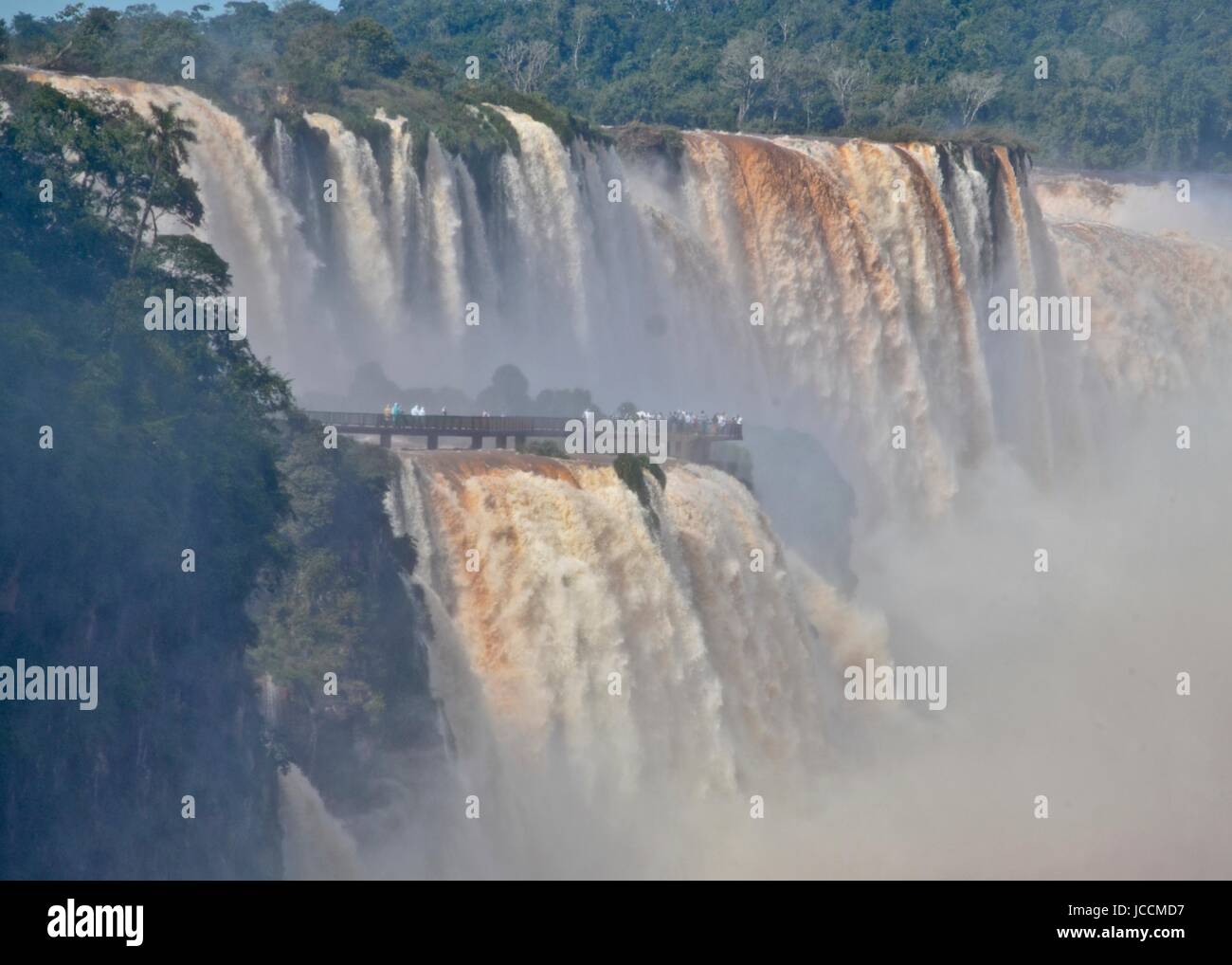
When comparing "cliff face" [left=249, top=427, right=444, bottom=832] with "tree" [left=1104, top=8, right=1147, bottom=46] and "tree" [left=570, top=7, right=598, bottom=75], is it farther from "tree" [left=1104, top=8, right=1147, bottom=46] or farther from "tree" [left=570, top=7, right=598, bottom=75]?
"tree" [left=1104, top=8, right=1147, bottom=46]

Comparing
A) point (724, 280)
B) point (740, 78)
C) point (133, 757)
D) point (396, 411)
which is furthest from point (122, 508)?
point (740, 78)

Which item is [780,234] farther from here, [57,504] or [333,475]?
[57,504]

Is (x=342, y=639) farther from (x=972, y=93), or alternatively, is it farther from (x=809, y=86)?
(x=972, y=93)

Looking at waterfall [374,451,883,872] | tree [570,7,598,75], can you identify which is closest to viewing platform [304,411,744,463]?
waterfall [374,451,883,872]

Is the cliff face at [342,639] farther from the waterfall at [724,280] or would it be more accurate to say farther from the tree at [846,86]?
the tree at [846,86]

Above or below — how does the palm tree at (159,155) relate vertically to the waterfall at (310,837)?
above

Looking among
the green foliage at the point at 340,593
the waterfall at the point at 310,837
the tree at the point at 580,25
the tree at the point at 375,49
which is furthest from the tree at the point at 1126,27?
the waterfall at the point at 310,837

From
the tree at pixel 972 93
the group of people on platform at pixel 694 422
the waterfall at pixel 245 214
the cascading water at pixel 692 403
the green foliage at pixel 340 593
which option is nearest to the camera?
the green foliage at pixel 340 593
